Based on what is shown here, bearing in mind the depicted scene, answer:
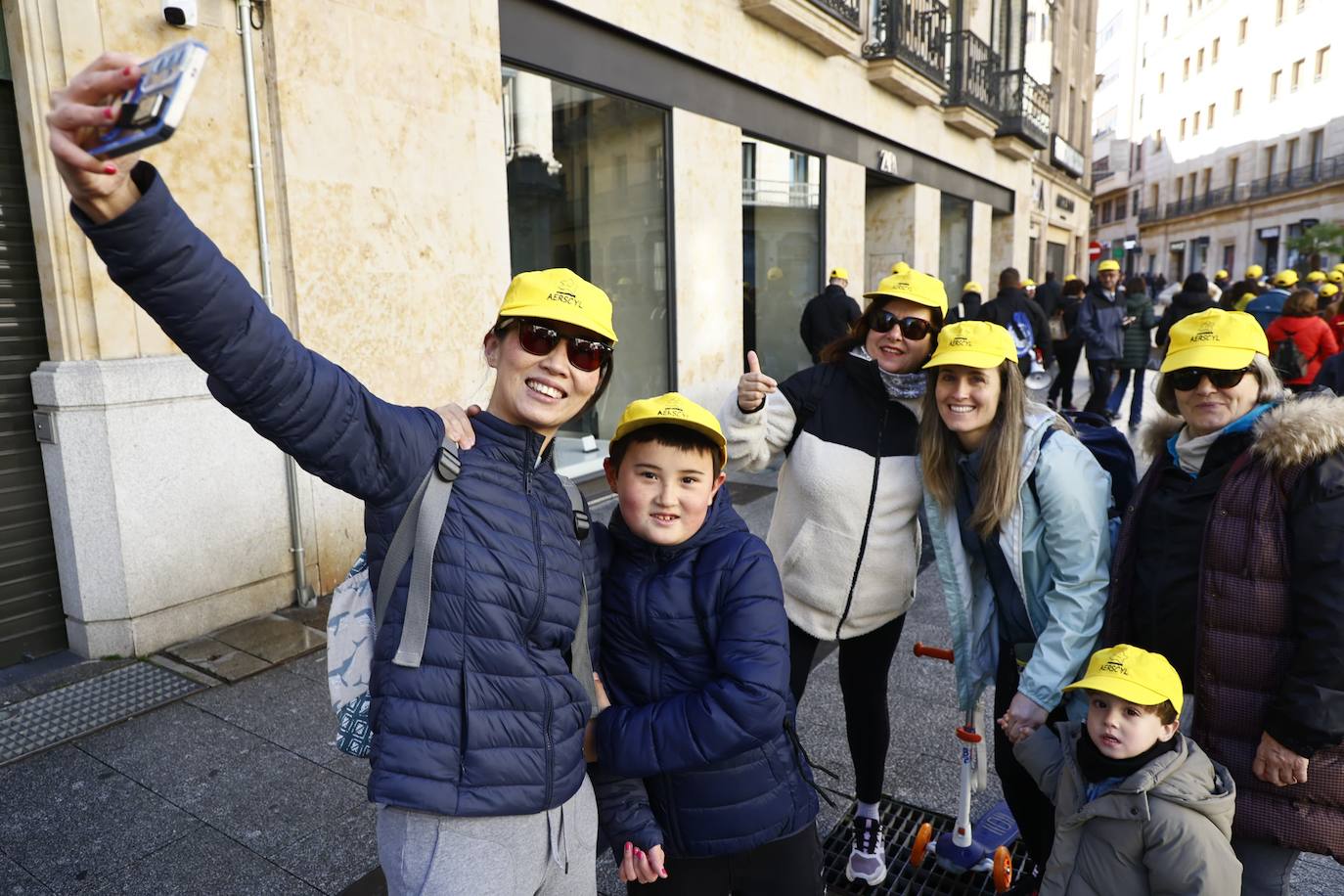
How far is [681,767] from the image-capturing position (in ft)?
5.60

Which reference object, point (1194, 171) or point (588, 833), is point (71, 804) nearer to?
point (588, 833)

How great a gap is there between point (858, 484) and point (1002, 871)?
50.4 inches

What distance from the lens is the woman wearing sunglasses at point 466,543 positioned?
4.01 feet

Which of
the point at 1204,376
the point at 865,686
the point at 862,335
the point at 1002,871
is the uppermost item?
the point at 862,335

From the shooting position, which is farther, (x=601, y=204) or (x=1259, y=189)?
(x=1259, y=189)

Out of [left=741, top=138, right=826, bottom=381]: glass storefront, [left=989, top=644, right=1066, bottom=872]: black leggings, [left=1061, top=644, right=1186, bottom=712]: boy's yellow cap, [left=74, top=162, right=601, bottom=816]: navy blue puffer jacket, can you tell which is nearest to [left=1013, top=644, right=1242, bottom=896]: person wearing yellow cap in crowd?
[left=1061, top=644, right=1186, bottom=712]: boy's yellow cap

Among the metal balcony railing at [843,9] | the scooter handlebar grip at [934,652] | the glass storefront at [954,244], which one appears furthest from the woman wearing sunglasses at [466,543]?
the glass storefront at [954,244]

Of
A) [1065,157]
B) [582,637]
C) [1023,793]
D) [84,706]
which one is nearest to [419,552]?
[582,637]

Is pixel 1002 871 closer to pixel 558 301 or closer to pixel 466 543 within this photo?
pixel 466 543

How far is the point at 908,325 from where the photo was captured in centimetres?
261

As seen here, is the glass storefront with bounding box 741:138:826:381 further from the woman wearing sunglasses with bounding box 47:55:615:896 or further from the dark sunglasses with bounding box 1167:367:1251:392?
the woman wearing sunglasses with bounding box 47:55:615:896

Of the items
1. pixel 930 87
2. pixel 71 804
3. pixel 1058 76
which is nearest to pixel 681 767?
pixel 71 804

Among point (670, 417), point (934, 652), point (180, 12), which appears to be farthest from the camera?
point (180, 12)

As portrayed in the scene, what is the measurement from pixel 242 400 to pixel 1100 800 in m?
2.02
